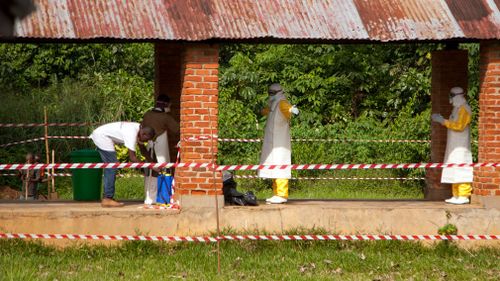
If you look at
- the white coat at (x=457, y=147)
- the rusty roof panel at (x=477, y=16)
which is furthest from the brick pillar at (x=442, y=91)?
the rusty roof panel at (x=477, y=16)

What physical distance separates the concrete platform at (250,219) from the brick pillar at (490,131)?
20 centimetres

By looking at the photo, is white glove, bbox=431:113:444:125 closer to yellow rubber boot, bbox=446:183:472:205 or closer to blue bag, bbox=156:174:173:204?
yellow rubber boot, bbox=446:183:472:205

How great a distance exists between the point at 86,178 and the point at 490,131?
17.3 ft

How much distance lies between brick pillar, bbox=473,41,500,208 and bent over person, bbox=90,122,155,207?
4.09 meters

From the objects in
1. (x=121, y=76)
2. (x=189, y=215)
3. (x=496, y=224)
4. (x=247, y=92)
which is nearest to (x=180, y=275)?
(x=189, y=215)

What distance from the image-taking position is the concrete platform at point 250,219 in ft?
32.6

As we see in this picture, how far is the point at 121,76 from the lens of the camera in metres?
22.0

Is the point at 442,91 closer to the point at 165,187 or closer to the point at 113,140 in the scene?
the point at 165,187

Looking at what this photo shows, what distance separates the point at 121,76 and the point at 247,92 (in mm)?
3443

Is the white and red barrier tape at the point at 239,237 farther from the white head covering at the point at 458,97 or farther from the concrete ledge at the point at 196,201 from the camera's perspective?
the white head covering at the point at 458,97

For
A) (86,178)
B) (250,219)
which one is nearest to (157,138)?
(86,178)

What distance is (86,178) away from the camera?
11.7m

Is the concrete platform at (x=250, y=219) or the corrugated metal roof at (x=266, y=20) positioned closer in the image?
the corrugated metal roof at (x=266, y=20)

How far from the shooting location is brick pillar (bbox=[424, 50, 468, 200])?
41.0 feet
